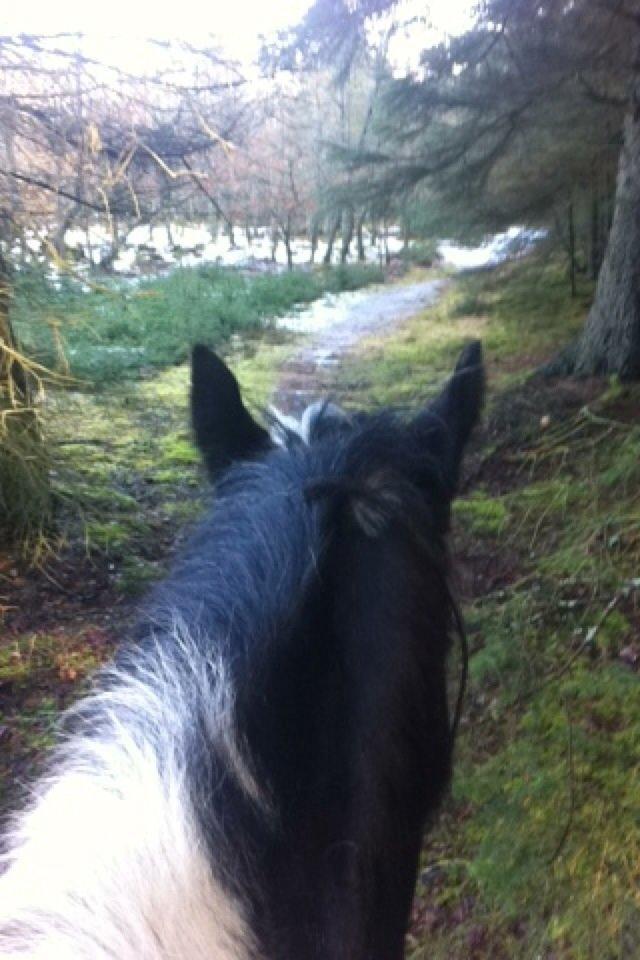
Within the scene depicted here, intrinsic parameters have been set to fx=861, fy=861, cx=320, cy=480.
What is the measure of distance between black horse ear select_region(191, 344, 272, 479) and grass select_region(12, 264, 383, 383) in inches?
81.0

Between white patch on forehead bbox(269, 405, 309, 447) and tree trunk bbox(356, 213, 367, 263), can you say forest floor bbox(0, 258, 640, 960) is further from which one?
tree trunk bbox(356, 213, 367, 263)

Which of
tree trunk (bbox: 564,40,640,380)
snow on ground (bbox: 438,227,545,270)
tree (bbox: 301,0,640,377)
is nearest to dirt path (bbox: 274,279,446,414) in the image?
snow on ground (bbox: 438,227,545,270)

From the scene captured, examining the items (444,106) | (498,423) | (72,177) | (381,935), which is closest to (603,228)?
(444,106)

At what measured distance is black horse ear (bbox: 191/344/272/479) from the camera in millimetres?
2061

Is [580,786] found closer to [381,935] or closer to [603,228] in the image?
[381,935]

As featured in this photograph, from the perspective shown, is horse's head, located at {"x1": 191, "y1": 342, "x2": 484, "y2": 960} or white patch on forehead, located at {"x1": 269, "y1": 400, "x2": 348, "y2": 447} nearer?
horse's head, located at {"x1": 191, "y1": 342, "x2": 484, "y2": 960}

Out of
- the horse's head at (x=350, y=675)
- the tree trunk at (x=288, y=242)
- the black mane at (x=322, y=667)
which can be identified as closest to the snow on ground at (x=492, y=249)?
the tree trunk at (x=288, y=242)

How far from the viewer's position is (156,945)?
102 cm

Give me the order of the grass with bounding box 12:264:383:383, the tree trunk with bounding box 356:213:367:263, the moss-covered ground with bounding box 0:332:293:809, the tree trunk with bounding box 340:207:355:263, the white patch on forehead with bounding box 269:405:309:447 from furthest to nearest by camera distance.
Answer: the tree trunk with bounding box 356:213:367:263, the tree trunk with bounding box 340:207:355:263, the grass with bounding box 12:264:383:383, the moss-covered ground with bounding box 0:332:293:809, the white patch on forehead with bounding box 269:405:309:447

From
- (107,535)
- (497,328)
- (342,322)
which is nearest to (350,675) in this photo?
(107,535)

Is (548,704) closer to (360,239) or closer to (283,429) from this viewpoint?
(283,429)

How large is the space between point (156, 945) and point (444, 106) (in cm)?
761

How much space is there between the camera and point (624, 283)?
643 centimetres

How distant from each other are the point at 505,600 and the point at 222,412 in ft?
8.35
